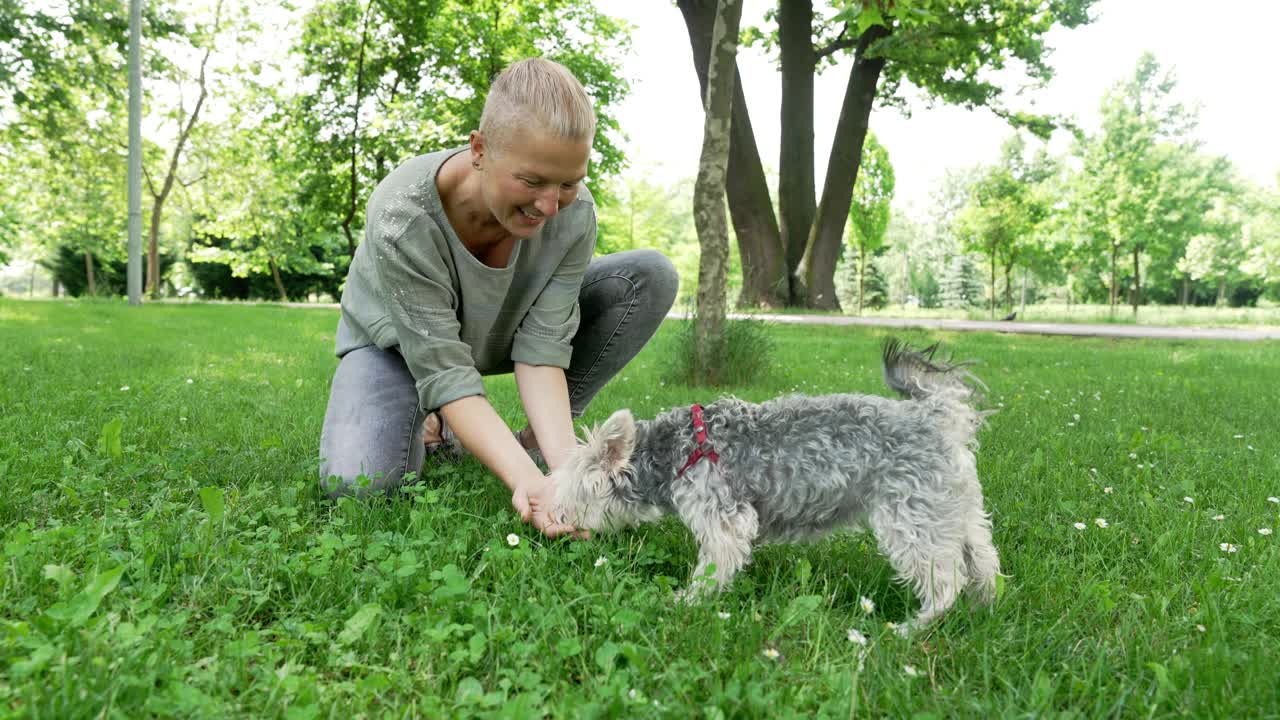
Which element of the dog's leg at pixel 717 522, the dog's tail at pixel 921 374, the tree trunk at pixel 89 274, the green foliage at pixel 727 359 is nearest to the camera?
the dog's leg at pixel 717 522

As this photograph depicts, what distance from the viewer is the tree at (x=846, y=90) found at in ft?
66.6

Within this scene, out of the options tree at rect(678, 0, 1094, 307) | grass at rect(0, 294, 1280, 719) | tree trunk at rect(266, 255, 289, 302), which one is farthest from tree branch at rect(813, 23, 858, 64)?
tree trunk at rect(266, 255, 289, 302)

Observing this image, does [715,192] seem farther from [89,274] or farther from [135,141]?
[89,274]

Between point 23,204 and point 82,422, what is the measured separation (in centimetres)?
4384

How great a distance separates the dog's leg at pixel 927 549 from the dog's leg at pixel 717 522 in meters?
0.56

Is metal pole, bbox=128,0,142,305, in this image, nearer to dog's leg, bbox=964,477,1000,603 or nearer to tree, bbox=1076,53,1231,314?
dog's leg, bbox=964,477,1000,603

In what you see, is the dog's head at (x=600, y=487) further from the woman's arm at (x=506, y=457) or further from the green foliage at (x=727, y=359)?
the green foliage at (x=727, y=359)

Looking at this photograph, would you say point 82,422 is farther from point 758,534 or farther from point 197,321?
point 197,321

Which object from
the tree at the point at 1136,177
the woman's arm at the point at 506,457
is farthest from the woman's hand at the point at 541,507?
the tree at the point at 1136,177

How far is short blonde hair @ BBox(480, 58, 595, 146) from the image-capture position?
3.20 metres

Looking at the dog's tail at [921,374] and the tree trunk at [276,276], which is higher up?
the tree trunk at [276,276]

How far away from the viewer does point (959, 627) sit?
2.79 meters

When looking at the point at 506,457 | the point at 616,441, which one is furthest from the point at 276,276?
the point at 616,441

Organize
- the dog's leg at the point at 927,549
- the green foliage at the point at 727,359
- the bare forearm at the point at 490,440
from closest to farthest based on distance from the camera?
the dog's leg at the point at 927,549, the bare forearm at the point at 490,440, the green foliage at the point at 727,359
